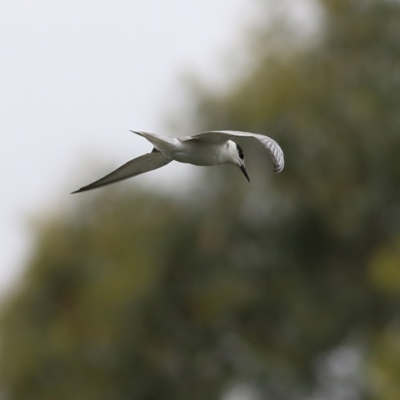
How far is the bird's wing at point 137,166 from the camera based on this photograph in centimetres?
550

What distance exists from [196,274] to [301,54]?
442cm

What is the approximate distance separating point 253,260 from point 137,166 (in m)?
12.7

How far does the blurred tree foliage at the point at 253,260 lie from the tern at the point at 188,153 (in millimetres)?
10083

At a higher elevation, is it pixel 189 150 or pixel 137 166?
pixel 137 166

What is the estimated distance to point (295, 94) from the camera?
17.5 m

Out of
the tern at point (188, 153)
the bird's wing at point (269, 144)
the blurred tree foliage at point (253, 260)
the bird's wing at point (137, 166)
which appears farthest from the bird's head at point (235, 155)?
the blurred tree foliage at point (253, 260)

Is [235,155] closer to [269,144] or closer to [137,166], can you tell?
[137,166]

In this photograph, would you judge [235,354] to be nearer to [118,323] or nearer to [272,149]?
[118,323]

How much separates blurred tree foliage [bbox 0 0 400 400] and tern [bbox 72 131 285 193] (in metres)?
10.1

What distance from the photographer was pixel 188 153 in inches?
203

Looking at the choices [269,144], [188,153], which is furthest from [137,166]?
[269,144]

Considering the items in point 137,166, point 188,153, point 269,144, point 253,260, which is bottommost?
point 269,144

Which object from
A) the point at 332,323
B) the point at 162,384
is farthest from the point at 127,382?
the point at 332,323

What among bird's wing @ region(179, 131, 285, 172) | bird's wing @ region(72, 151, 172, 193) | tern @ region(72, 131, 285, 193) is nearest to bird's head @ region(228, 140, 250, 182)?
tern @ region(72, 131, 285, 193)
